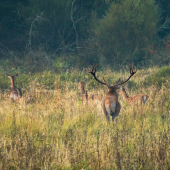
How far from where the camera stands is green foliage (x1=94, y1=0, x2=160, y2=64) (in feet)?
71.1

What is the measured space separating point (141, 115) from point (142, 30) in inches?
614

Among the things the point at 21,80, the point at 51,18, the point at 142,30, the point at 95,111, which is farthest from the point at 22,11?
the point at 95,111

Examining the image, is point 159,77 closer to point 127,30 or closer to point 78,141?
point 78,141

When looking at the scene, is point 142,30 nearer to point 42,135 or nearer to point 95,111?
point 95,111

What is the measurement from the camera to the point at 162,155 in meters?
4.14

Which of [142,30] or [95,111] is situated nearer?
[95,111]

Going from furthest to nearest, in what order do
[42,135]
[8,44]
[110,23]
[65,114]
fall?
1. [8,44]
2. [110,23]
3. [65,114]
4. [42,135]

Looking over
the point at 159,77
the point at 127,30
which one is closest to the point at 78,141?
the point at 159,77

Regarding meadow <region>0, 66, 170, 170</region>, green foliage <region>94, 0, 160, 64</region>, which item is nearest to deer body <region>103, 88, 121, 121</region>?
meadow <region>0, 66, 170, 170</region>

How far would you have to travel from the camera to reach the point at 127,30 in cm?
2200

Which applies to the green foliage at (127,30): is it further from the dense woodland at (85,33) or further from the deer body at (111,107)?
the deer body at (111,107)

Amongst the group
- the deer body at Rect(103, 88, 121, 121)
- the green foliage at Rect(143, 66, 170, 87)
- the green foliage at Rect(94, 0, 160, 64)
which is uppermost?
the green foliage at Rect(94, 0, 160, 64)

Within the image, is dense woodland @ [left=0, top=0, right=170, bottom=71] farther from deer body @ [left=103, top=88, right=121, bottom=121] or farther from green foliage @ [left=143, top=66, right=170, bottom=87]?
deer body @ [left=103, top=88, right=121, bottom=121]

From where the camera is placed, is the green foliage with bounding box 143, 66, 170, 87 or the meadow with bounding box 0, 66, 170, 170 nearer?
the meadow with bounding box 0, 66, 170, 170
